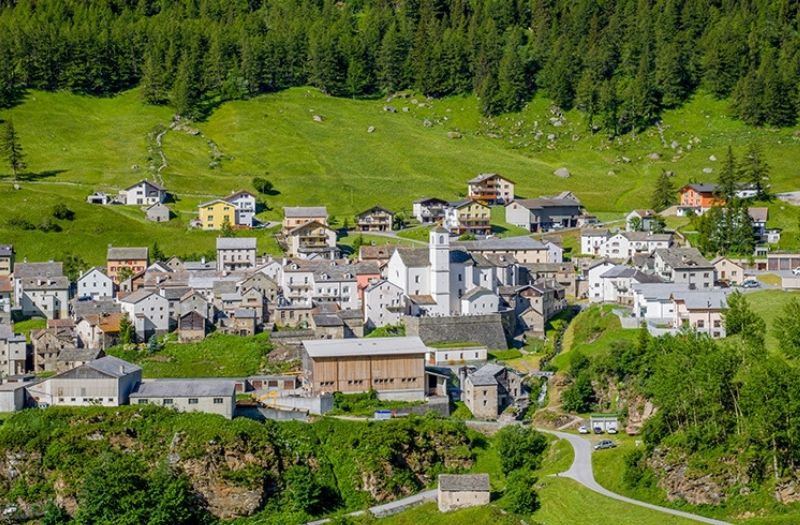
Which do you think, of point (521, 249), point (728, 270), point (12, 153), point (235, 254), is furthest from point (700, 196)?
point (12, 153)

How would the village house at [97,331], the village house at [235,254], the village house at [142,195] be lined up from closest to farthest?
the village house at [97,331]
the village house at [235,254]
the village house at [142,195]

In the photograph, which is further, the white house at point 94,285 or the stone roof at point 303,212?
the stone roof at point 303,212

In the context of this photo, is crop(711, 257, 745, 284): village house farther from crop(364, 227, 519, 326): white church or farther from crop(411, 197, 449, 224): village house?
crop(411, 197, 449, 224): village house

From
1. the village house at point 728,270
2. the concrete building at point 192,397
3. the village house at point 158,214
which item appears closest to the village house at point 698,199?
the village house at point 728,270

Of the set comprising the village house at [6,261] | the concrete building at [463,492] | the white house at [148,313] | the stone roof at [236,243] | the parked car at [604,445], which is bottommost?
the concrete building at [463,492]

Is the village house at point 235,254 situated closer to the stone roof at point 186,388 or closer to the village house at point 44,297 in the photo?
the village house at point 44,297

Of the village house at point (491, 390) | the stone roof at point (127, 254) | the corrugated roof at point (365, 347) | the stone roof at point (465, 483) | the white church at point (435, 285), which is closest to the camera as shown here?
the stone roof at point (465, 483)
